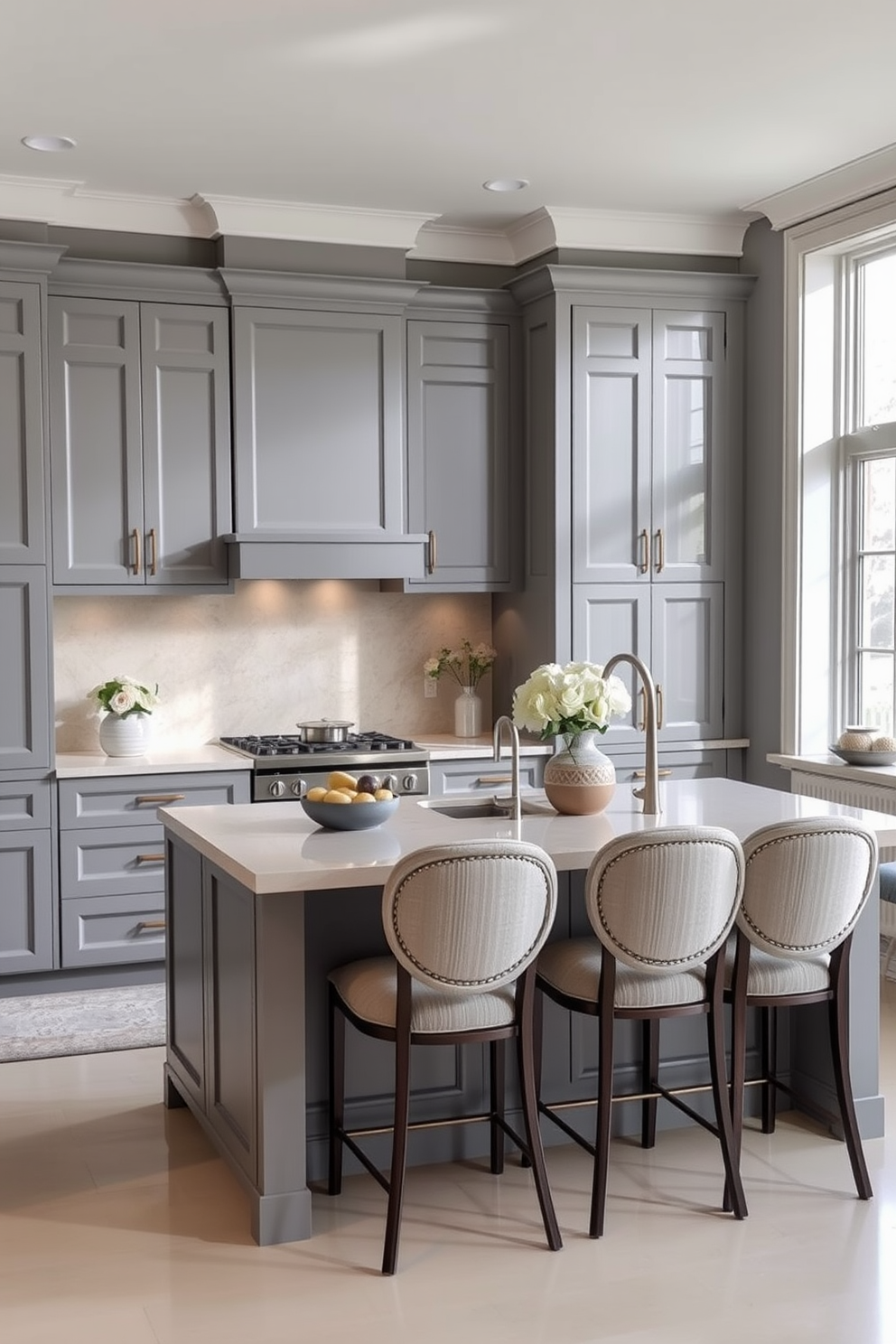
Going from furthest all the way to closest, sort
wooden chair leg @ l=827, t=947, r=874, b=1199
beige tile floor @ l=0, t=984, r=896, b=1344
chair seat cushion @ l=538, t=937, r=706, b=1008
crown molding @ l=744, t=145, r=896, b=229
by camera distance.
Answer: crown molding @ l=744, t=145, r=896, b=229, wooden chair leg @ l=827, t=947, r=874, b=1199, chair seat cushion @ l=538, t=937, r=706, b=1008, beige tile floor @ l=0, t=984, r=896, b=1344

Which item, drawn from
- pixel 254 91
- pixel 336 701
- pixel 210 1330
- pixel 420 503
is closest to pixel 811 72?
pixel 254 91

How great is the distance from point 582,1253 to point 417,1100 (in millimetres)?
609

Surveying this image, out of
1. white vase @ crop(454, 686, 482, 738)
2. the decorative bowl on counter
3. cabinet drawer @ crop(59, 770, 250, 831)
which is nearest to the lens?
the decorative bowl on counter

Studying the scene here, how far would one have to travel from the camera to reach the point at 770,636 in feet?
19.0

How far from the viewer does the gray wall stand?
5695mm

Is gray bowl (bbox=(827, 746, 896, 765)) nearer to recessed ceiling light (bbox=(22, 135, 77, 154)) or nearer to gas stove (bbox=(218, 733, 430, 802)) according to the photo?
gas stove (bbox=(218, 733, 430, 802))

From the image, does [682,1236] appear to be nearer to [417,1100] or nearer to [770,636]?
[417,1100]

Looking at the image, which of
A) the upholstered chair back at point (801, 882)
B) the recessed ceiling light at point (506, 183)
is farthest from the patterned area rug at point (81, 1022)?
the recessed ceiling light at point (506, 183)

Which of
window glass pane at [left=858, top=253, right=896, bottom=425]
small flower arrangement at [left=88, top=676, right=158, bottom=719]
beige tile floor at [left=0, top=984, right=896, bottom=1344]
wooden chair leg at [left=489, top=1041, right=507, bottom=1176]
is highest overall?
window glass pane at [left=858, top=253, right=896, bottom=425]

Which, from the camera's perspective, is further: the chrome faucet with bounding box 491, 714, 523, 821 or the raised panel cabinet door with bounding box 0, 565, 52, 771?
the raised panel cabinet door with bounding box 0, 565, 52, 771

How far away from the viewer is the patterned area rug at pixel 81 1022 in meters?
4.52

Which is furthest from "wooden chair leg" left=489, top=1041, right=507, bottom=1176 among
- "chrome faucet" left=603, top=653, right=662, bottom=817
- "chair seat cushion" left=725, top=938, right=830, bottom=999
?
"chrome faucet" left=603, top=653, right=662, bottom=817

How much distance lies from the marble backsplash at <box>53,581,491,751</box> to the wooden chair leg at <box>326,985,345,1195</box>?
8.40 ft

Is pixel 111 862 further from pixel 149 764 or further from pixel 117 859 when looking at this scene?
pixel 149 764
